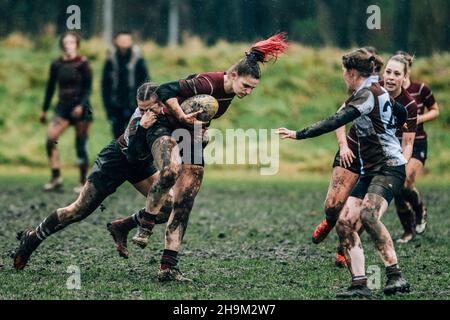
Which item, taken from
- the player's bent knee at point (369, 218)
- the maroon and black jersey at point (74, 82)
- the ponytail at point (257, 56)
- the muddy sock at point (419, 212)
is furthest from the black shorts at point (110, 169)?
the maroon and black jersey at point (74, 82)

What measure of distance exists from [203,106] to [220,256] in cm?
230

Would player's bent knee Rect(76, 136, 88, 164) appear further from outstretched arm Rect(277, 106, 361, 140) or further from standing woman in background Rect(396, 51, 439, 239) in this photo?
outstretched arm Rect(277, 106, 361, 140)

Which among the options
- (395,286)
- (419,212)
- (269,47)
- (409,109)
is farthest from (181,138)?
(419,212)

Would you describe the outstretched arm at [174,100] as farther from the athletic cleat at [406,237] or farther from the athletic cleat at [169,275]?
the athletic cleat at [406,237]

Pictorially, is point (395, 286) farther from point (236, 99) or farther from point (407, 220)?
point (236, 99)

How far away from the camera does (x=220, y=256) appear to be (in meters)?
9.87

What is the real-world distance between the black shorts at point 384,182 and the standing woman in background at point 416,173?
313cm

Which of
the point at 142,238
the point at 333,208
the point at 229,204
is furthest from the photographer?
the point at 229,204

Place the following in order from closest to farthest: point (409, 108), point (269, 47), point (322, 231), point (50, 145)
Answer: point (269, 47) < point (322, 231) < point (409, 108) < point (50, 145)

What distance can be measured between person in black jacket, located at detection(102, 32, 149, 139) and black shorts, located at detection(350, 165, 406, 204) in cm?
841

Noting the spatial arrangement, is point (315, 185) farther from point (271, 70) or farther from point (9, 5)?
point (9, 5)

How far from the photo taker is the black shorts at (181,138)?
26.9ft

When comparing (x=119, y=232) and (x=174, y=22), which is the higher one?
(x=174, y=22)
